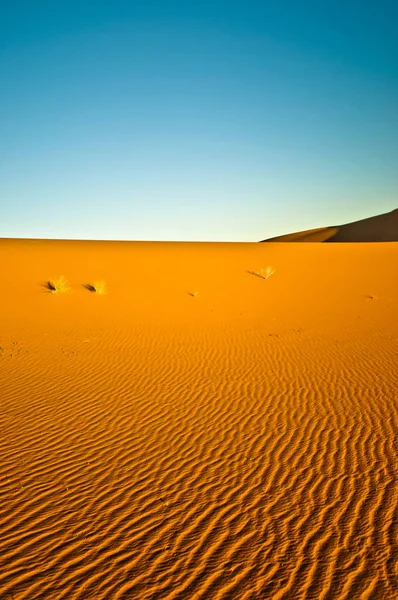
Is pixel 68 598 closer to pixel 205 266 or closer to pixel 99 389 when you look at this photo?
pixel 99 389

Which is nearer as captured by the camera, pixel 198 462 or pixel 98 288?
pixel 198 462

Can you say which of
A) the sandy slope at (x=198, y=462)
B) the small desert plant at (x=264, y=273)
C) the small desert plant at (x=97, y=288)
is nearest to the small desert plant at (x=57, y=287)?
the small desert plant at (x=97, y=288)

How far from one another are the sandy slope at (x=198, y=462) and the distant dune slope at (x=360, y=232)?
71660 millimetres

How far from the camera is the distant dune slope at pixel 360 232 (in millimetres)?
78062

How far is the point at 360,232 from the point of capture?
84.1m

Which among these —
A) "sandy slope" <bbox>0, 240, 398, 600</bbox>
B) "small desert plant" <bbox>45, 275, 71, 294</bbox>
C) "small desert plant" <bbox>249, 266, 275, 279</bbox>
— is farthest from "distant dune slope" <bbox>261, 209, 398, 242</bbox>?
"sandy slope" <bbox>0, 240, 398, 600</bbox>

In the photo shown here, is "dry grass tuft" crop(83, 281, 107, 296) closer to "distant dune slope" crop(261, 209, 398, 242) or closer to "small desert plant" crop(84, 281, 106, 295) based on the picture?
"small desert plant" crop(84, 281, 106, 295)

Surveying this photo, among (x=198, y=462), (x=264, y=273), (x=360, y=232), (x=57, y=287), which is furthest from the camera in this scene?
(x=360, y=232)

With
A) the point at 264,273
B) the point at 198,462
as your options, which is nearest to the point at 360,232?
the point at 264,273

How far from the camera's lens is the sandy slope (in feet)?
11.4

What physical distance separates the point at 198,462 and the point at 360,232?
8745 cm

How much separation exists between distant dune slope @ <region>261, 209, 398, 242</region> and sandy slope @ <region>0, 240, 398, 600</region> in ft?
235

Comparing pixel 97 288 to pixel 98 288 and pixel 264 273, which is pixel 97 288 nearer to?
pixel 98 288

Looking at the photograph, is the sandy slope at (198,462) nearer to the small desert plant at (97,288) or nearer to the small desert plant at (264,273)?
the small desert plant at (97,288)
